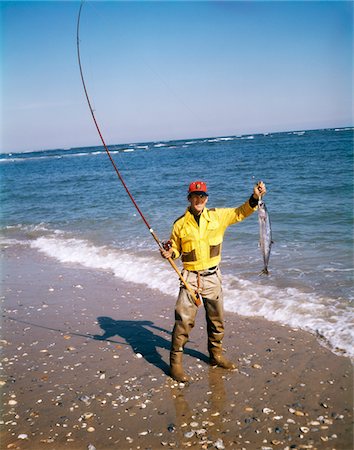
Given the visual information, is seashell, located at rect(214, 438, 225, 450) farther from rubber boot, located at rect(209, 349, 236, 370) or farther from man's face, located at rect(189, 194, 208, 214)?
man's face, located at rect(189, 194, 208, 214)

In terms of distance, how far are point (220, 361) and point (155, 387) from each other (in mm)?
883

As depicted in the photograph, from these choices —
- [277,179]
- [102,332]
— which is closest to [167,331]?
[102,332]

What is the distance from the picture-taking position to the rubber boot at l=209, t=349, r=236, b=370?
4.92m

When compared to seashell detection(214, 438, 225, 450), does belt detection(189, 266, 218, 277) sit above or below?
above

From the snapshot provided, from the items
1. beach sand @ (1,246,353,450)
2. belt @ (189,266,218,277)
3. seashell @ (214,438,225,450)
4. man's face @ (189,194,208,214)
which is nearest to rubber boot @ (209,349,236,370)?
beach sand @ (1,246,353,450)

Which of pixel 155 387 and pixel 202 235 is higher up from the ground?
pixel 202 235

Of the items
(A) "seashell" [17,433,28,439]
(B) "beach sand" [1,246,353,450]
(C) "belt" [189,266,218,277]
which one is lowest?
(B) "beach sand" [1,246,353,450]

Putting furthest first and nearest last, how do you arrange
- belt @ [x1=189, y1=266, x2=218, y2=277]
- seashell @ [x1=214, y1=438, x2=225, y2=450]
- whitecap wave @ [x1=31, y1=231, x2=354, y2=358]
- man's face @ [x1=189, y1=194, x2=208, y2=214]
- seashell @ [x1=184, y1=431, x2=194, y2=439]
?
1. whitecap wave @ [x1=31, y1=231, x2=354, y2=358]
2. belt @ [x1=189, y1=266, x2=218, y2=277]
3. man's face @ [x1=189, y1=194, x2=208, y2=214]
4. seashell @ [x1=184, y1=431, x2=194, y2=439]
5. seashell @ [x1=214, y1=438, x2=225, y2=450]

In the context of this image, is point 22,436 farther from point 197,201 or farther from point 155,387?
point 197,201

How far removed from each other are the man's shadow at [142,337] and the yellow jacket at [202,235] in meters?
1.52

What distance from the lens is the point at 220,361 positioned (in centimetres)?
494

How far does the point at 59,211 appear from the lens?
20.0 metres

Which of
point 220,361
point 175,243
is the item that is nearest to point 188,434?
point 220,361

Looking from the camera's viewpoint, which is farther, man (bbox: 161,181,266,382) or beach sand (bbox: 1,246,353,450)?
man (bbox: 161,181,266,382)
